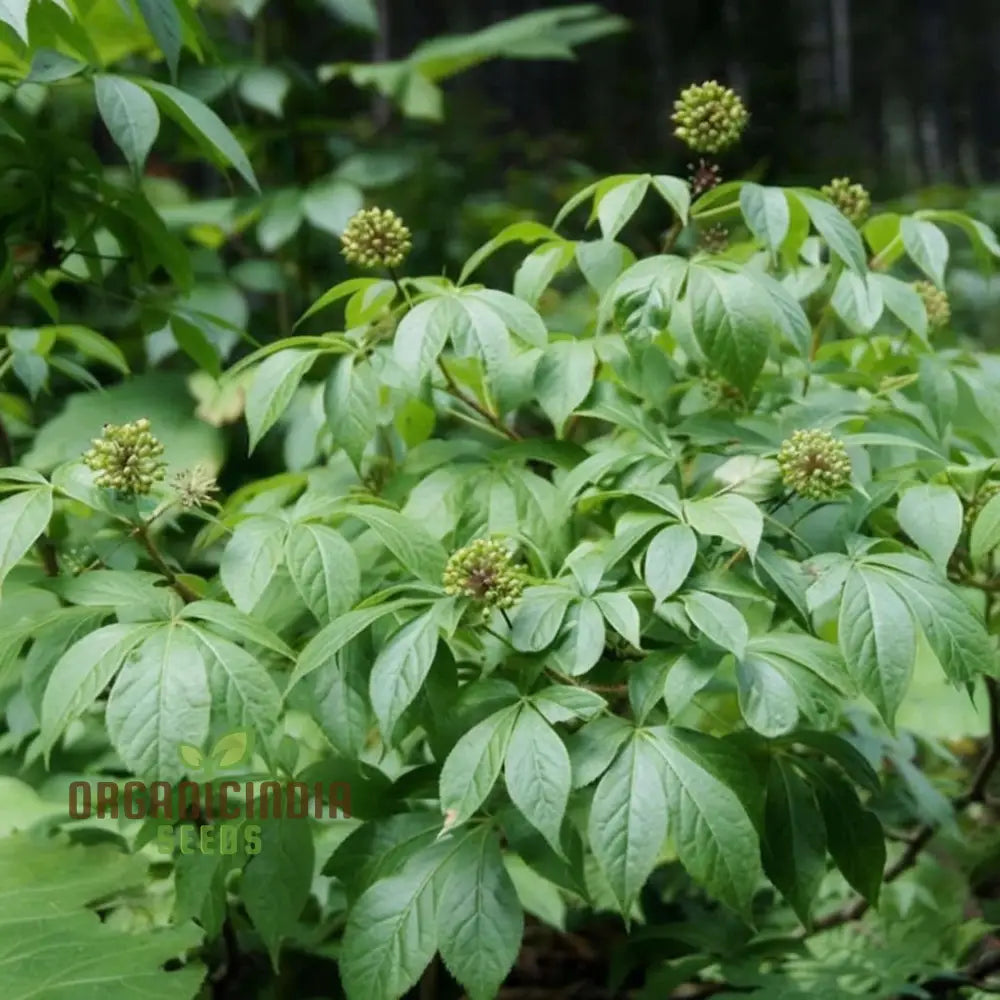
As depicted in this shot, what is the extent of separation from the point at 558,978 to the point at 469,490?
34.9 inches

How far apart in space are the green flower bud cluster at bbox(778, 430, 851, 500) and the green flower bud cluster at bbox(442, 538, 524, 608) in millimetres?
201

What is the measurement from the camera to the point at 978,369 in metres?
0.97

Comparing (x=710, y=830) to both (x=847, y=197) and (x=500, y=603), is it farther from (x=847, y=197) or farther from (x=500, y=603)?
(x=847, y=197)

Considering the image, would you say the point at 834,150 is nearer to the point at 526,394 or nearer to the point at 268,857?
the point at 526,394

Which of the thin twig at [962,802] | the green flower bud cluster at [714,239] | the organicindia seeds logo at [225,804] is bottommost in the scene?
the thin twig at [962,802]

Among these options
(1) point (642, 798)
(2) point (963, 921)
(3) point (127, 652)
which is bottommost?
(2) point (963, 921)

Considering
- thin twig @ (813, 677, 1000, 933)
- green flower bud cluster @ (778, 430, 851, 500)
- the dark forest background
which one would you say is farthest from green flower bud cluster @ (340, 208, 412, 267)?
the dark forest background

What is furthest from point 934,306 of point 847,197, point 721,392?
point 721,392

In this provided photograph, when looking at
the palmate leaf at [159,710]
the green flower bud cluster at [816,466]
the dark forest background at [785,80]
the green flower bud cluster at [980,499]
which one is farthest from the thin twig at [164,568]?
the dark forest background at [785,80]

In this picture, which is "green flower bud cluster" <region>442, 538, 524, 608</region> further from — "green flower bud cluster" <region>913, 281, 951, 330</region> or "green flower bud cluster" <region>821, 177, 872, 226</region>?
"green flower bud cluster" <region>913, 281, 951, 330</region>

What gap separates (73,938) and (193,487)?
1.21 ft

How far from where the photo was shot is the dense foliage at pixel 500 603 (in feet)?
2.25

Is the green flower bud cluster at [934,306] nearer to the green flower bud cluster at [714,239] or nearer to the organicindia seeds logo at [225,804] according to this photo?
the green flower bud cluster at [714,239]

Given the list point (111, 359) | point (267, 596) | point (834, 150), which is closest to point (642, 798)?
point (267, 596)
